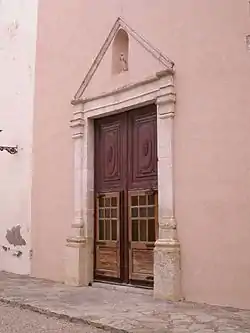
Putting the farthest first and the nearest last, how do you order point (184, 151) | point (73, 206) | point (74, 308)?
point (73, 206) < point (184, 151) < point (74, 308)

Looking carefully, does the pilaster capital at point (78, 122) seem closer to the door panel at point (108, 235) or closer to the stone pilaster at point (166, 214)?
the door panel at point (108, 235)

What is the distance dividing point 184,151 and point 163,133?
0.44 metres

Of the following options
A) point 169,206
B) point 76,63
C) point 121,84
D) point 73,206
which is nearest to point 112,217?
point 73,206

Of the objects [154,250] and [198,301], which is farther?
[154,250]

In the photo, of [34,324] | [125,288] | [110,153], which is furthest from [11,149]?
[34,324]

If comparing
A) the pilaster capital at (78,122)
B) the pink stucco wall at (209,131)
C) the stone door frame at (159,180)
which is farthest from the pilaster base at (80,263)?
the pink stucco wall at (209,131)

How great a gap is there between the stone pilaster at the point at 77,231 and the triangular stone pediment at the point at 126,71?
0.45m

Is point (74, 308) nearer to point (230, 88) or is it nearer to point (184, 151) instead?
point (184, 151)

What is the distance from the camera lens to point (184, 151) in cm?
725

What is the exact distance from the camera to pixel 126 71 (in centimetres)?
838

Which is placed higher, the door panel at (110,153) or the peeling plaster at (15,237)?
the door panel at (110,153)

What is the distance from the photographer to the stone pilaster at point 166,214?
7090 mm

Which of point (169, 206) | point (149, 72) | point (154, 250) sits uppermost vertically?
point (149, 72)

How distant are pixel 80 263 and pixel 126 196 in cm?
133
